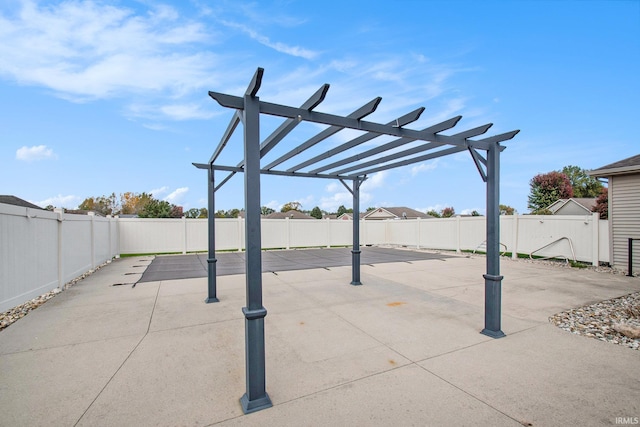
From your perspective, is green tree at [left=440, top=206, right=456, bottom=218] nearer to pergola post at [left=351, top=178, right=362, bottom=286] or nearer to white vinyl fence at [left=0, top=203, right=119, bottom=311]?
pergola post at [left=351, top=178, right=362, bottom=286]

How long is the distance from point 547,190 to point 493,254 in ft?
128

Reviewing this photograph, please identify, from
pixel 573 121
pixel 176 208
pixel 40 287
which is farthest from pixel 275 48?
pixel 176 208

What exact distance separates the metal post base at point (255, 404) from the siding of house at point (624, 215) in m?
11.0

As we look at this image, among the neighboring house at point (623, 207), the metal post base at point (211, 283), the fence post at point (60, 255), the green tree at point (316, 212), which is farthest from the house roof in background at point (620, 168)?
the green tree at point (316, 212)

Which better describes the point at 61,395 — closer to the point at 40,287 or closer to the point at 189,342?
the point at 189,342

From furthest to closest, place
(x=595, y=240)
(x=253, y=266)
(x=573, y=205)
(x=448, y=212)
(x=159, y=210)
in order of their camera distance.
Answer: (x=448, y=212) < (x=159, y=210) < (x=573, y=205) < (x=595, y=240) < (x=253, y=266)

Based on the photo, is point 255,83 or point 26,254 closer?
point 255,83

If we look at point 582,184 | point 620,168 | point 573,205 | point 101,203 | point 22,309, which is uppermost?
point 582,184

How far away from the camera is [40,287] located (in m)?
5.15

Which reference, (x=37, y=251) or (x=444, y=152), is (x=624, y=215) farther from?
(x=37, y=251)

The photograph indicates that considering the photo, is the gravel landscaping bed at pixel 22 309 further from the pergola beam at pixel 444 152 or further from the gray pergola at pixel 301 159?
the pergola beam at pixel 444 152

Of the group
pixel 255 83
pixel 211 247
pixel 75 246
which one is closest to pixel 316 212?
pixel 75 246

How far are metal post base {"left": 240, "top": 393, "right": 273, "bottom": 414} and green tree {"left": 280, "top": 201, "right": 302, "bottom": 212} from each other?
201 feet

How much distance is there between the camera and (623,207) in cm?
830
